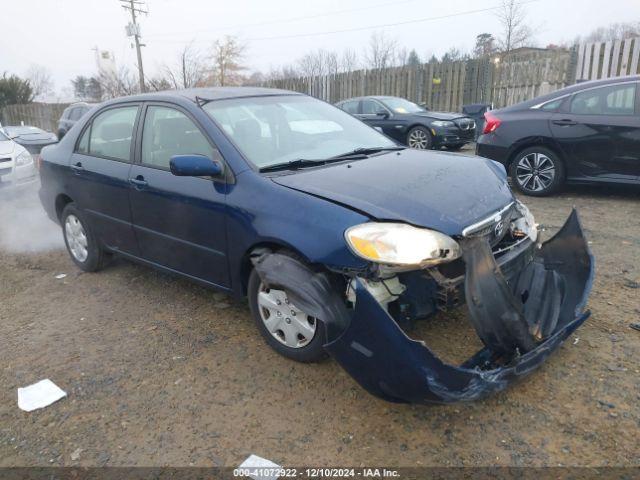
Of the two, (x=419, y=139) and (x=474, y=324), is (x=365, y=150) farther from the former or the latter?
(x=419, y=139)

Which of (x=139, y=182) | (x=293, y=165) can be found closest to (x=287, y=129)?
(x=293, y=165)

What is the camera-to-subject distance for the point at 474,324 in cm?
248

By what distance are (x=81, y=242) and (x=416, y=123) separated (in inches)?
337

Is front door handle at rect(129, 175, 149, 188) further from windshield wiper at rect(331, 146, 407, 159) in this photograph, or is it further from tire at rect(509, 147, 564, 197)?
tire at rect(509, 147, 564, 197)

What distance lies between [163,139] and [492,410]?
9.65 feet

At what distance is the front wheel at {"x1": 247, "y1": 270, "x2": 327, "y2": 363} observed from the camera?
9.53ft

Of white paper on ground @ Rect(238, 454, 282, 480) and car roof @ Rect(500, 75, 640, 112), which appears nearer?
white paper on ground @ Rect(238, 454, 282, 480)

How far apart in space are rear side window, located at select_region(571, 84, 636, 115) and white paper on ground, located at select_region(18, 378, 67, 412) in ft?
21.2

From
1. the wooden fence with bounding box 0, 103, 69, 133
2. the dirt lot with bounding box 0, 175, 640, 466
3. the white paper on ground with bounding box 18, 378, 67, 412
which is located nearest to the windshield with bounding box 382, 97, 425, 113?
the dirt lot with bounding box 0, 175, 640, 466

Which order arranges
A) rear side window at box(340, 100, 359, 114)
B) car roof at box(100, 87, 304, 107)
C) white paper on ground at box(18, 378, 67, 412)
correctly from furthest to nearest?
rear side window at box(340, 100, 359, 114) < car roof at box(100, 87, 304, 107) < white paper on ground at box(18, 378, 67, 412)

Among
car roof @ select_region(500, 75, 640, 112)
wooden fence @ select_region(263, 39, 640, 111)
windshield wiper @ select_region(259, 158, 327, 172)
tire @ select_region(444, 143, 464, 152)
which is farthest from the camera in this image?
wooden fence @ select_region(263, 39, 640, 111)

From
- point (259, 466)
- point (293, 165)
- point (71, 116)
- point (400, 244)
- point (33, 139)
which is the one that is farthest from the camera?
point (71, 116)

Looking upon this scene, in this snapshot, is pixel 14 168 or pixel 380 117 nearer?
pixel 14 168

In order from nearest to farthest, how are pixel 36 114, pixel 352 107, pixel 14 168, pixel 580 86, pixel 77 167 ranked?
1. pixel 77 167
2. pixel 580 86
3. pixel 14 168
4. pixel 352 107
5. pixel 36 114
